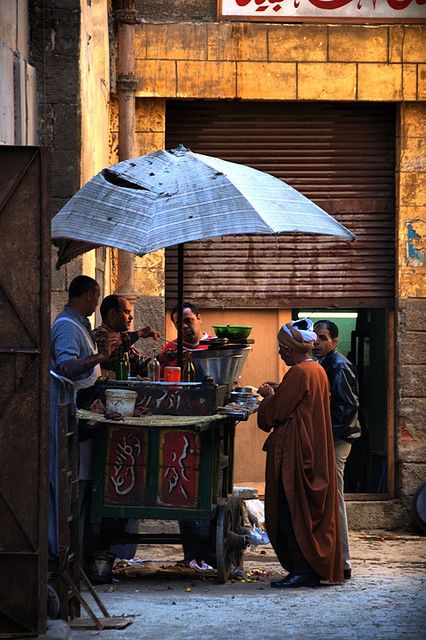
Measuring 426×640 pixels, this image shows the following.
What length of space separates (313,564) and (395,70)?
566 centimetres

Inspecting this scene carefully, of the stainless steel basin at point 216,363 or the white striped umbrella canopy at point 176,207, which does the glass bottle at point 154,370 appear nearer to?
the stainless steel basin at point 216,363

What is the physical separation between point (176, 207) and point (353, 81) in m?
5.03

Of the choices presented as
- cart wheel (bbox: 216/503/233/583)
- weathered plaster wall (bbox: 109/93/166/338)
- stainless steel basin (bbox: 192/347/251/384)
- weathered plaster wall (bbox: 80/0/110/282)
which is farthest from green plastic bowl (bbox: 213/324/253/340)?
weathered plaster wall (bbox: 109/93/166/338)

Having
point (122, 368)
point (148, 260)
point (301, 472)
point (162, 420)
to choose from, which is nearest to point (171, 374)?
point (122, 368)

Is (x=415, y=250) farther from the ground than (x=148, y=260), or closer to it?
farther from the ground

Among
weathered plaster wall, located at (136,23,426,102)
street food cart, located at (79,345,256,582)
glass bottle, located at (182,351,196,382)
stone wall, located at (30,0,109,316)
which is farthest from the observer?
weathered plaster wall, located at (136,23,426,102)

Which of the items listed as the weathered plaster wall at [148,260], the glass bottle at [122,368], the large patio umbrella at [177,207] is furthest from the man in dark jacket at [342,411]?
the weathered plaster wall at [148,260]

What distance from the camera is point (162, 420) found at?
8.20 metres

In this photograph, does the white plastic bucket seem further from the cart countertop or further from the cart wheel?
the cart wheel

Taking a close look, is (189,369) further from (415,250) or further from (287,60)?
(287,60)

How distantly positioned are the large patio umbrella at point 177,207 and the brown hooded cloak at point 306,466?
77cm

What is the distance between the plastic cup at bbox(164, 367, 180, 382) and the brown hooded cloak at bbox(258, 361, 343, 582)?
0.65 m

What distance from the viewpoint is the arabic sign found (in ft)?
41.9

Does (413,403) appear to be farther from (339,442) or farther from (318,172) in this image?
(339,442)
